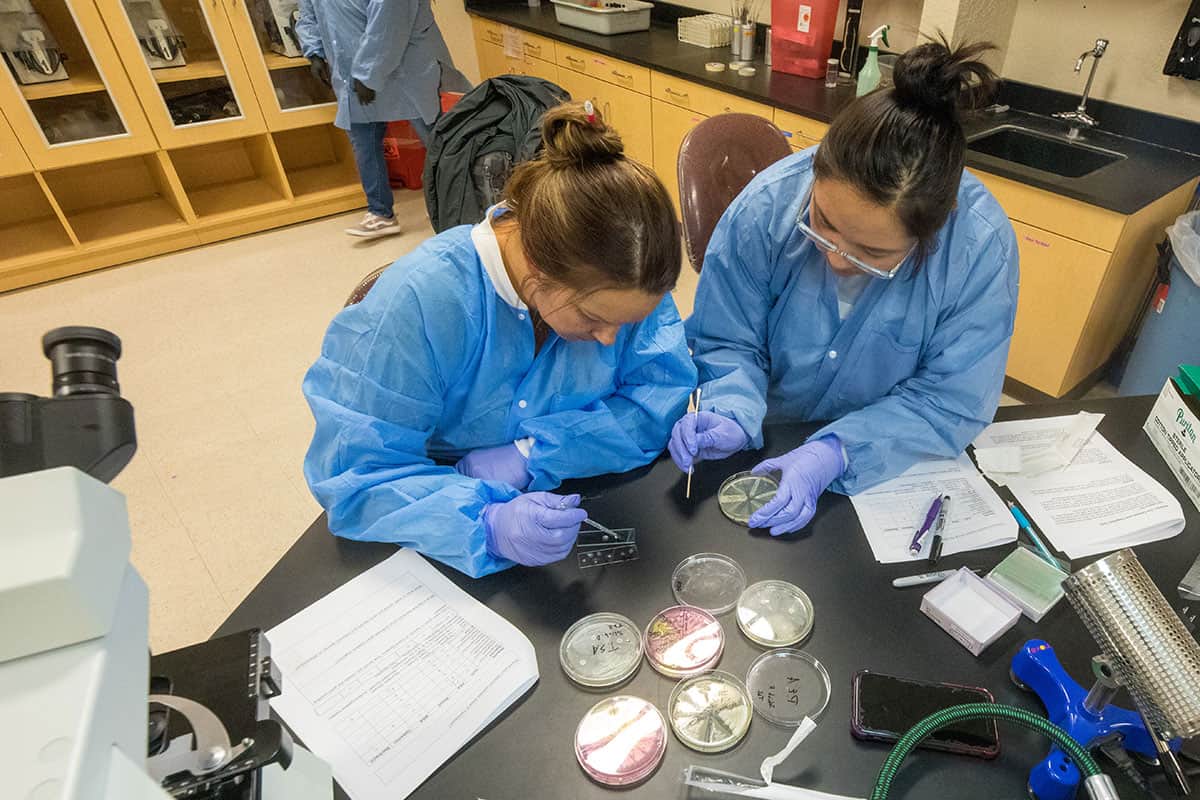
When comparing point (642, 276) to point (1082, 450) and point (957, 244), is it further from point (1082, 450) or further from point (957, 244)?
point (1082, 450)

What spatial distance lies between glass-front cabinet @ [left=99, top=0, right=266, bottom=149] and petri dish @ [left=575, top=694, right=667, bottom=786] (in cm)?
371

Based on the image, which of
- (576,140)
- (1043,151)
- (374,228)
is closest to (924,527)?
(576,140)

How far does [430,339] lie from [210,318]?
259 centimetres

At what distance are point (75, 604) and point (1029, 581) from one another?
1.05m

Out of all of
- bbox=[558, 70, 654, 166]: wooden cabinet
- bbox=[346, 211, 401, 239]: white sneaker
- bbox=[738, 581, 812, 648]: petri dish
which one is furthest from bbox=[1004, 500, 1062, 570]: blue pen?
bbox=[346, 211, 401, 239]: white sneaker

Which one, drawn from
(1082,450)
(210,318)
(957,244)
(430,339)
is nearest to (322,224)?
(210,318)

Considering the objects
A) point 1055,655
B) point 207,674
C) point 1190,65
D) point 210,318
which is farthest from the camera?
point 210,318

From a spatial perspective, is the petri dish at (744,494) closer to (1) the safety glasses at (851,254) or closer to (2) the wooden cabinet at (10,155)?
(1) the safety glasses at (851,254)

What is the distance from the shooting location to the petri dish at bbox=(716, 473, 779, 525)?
107cm

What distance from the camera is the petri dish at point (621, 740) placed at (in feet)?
2.50

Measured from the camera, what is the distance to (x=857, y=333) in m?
1.31

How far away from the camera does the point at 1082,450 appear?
3.84ft

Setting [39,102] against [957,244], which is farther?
[39,102]

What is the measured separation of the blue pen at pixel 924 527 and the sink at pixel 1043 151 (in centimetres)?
169
